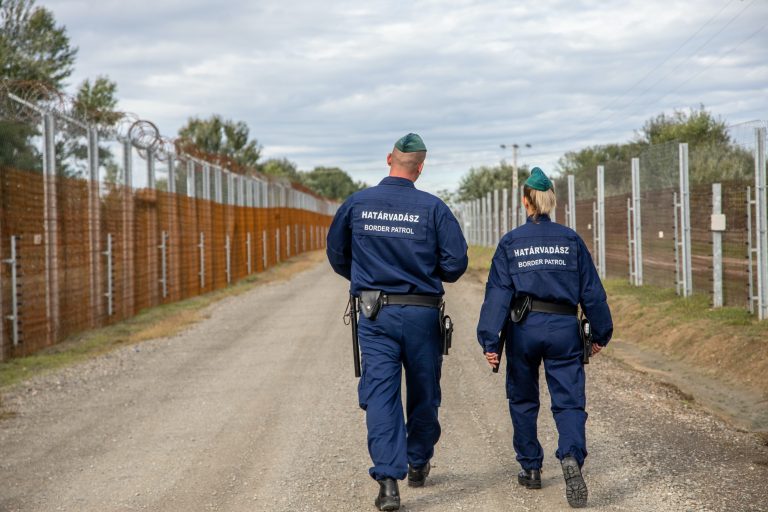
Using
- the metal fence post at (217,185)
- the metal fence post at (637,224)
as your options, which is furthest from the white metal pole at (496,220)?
the metal fence post at (637,224)

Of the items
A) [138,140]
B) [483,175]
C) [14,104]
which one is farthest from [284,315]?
[483,175]

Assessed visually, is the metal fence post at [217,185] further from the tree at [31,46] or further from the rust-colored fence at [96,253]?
the tree at [31,46]

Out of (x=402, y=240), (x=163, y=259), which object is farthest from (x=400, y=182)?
(x=163, y=259)

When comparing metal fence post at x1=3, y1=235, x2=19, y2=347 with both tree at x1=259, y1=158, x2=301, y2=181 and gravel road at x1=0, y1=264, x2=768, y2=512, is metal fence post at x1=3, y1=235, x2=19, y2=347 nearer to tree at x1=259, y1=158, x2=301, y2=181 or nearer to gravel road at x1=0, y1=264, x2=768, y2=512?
gravel road at x1=0, y1=264, x2=768, y2=512

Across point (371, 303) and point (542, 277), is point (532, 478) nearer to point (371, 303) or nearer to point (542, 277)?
point (542, 277)

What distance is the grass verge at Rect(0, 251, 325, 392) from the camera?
11.9 meters

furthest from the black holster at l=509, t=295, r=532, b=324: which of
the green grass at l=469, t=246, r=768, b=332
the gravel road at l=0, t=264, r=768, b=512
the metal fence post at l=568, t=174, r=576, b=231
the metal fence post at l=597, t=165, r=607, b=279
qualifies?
the metal fence post at l=568, t=174, r=576, b=231

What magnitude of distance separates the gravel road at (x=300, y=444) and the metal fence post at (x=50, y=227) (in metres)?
2.17

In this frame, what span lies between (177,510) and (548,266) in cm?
254

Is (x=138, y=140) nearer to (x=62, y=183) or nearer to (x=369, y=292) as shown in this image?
(x=62, y=183)

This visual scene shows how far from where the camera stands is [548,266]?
5711mm

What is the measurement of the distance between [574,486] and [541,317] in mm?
959

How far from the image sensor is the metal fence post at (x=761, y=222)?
38.7 ft

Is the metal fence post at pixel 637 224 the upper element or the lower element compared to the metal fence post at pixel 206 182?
lower
